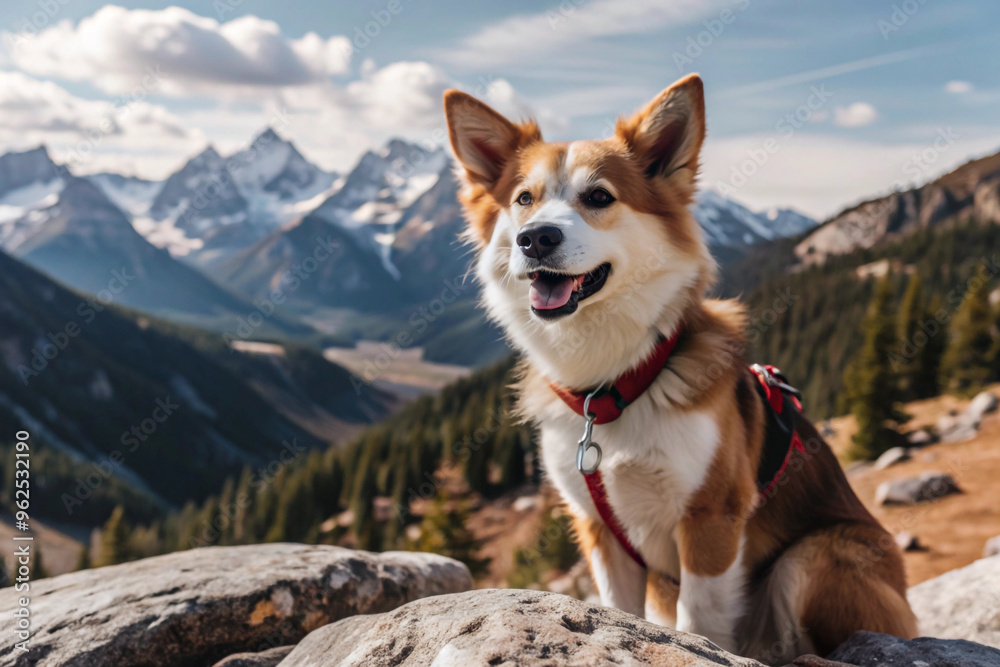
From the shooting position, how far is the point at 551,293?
437 centimetres

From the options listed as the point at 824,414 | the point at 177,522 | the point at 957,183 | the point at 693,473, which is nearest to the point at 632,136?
the point at 693,473

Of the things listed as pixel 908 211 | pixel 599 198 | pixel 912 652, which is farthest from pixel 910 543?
pixel 908 211

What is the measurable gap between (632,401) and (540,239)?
4.15 feet

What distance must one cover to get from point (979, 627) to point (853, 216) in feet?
632

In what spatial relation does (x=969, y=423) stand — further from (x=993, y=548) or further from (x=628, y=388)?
(x=628, y=388)

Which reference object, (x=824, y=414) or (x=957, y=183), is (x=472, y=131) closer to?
(x=824, y=414)

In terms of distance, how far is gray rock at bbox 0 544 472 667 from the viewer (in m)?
4.52

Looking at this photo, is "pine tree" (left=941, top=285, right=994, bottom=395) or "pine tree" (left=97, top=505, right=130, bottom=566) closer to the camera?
"pine tree" (left=941, top=285, right=994, bottom=395)

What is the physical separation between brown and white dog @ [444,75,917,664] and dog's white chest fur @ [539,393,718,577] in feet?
0.03

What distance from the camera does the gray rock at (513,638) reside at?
2.85 m

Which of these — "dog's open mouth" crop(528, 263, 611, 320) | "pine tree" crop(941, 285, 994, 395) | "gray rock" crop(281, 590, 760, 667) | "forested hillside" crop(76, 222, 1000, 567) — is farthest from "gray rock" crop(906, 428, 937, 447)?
"gray rock" crop(281, 590, 760, 667)

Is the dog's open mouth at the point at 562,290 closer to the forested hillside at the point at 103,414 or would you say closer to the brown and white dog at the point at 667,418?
the brown and white dog at the point at 667,418

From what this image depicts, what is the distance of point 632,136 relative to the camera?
15.9 ft

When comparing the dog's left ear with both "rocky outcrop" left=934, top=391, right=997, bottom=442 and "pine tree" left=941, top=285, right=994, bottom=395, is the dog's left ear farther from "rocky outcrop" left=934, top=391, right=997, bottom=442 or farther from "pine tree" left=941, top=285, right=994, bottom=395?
"pine tree" left=941, top=285, right=994, bottom=395
